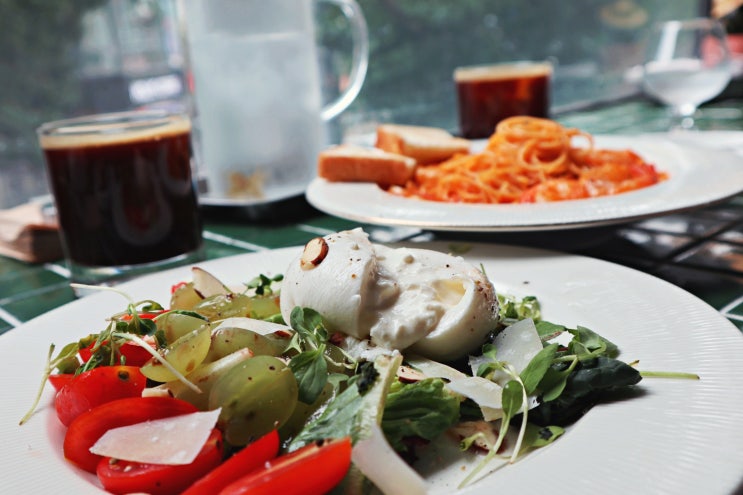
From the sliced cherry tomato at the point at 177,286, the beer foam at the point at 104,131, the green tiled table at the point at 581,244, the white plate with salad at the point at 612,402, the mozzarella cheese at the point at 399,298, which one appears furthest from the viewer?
the beer foam at the point at 104,131

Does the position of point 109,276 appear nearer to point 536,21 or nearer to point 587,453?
point 587,453

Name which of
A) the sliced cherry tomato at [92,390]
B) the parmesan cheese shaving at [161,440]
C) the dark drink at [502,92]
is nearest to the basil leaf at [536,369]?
the parmesan cheese shaving at [161,440]

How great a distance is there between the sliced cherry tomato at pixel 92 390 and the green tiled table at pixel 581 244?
1.72 ft

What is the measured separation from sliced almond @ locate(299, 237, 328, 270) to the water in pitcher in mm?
914

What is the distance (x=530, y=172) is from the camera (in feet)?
5.53

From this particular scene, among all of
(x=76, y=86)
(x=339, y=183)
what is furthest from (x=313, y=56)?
(x=76, y=86)

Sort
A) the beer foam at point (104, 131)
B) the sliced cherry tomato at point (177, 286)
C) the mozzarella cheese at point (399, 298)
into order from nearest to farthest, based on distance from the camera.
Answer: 1. the mozzarella cheese at point (399, 298)
2. the sliced cherry tomato at point (177, 286)
3. the beer foam at point (104, 131)

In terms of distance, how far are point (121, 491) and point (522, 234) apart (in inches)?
41.5

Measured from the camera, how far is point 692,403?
687 millimetres

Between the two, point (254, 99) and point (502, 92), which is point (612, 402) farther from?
point (502, 92)

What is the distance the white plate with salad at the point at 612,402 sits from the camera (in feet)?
1.95

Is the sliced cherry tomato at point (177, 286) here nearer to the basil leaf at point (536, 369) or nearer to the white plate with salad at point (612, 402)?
the white plate with salad at point (612, 402)

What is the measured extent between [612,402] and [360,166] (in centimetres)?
102

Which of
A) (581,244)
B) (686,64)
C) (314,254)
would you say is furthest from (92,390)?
(686,64)
